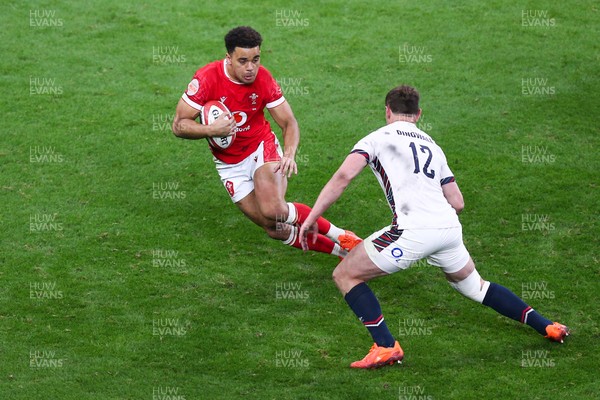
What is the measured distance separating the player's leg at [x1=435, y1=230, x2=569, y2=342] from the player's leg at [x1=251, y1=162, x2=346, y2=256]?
2.11m

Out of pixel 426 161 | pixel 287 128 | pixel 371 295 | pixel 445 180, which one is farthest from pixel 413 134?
pixel 287 128

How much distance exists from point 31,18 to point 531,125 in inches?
338

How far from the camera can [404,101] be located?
8.53m

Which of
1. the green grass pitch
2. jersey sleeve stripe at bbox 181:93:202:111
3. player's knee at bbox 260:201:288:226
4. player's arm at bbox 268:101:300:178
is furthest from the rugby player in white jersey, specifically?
jersey sleeve stripe at bbox 181:93:202:111

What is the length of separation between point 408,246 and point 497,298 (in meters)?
1.06

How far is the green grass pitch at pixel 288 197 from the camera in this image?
855 cm

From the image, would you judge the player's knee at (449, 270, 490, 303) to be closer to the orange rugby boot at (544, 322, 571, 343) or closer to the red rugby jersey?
the orange rugby boot at (544, 322, 571, 343)

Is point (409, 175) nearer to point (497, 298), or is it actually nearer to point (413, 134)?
point (413, 134)

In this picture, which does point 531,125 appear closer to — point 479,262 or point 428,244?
point 479,262

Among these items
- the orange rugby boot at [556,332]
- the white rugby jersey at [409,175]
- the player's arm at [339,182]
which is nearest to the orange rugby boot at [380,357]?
the white rugby jersey at [409,175]

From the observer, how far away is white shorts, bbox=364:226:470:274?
27.1 feet

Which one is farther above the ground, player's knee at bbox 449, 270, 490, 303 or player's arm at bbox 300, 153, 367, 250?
player's arm at bbox 300, 153, 367, 250

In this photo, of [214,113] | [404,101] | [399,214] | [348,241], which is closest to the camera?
[399,214]

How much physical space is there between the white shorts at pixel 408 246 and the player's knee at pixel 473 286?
323 mm
